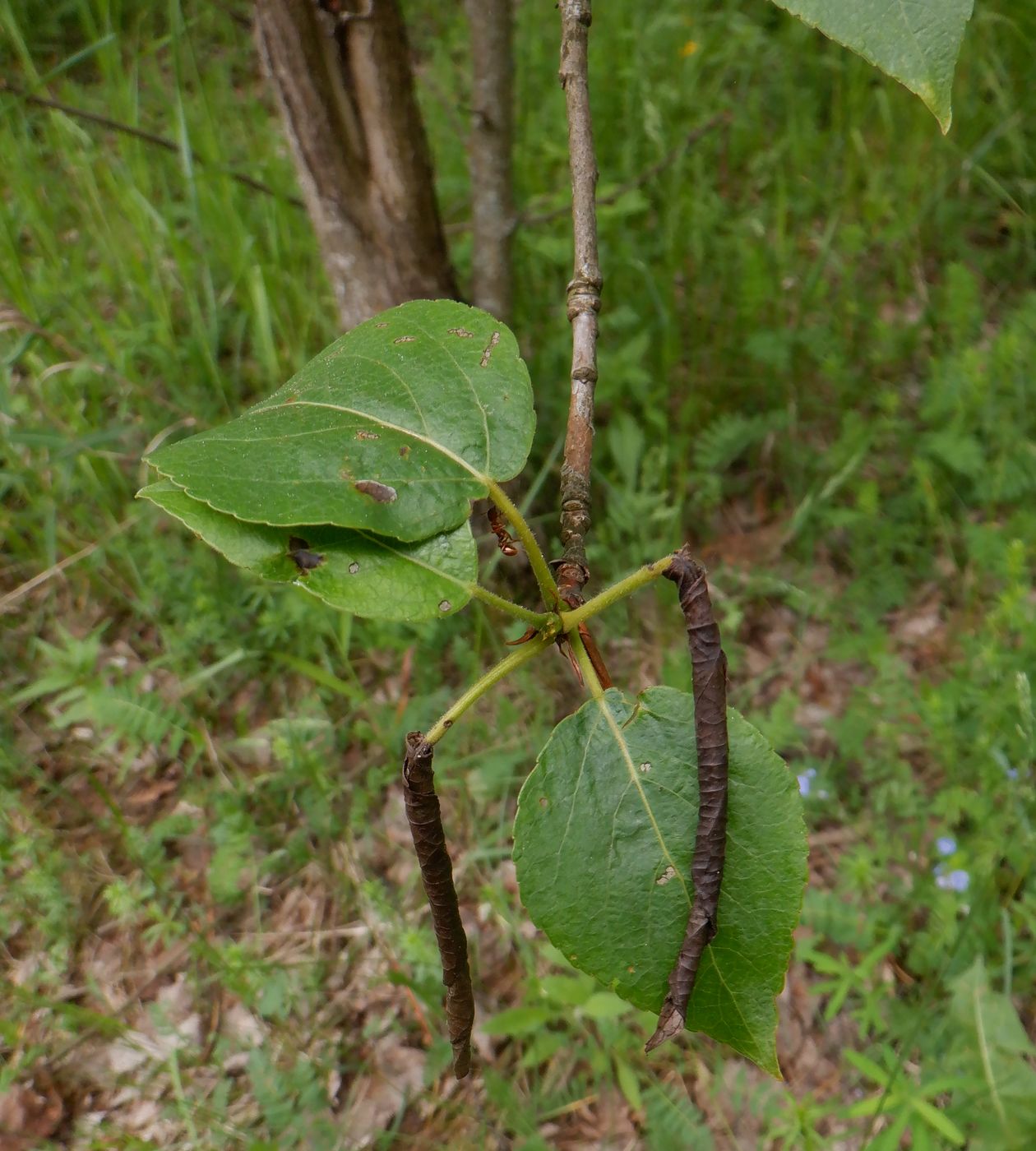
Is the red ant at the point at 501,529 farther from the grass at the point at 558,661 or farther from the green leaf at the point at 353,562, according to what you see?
the grass at the point at 558,661

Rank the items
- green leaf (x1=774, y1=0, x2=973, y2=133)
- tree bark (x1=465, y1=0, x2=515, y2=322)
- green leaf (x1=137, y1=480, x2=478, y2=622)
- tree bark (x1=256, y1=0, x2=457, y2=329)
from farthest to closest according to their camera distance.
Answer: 1. tree bark (x1=465, y1=0, x2=515, y2=322)
2. tree bark (x1=256, y1=0, x2=457, y2=329)
3. green leaf (x1=137, y1=480, x2=478, y2=622)
4. green leaf (x1=774, y1=0, x2=973, y2=133)

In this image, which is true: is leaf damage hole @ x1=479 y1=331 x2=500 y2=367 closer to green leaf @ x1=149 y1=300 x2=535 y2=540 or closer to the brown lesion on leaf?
green leaf @ x1=149 y1=300 x2=535 y2=540

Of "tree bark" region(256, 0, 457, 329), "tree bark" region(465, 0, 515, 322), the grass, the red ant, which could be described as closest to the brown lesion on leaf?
the red ant

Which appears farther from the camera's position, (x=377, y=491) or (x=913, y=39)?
(x=377, y=491)

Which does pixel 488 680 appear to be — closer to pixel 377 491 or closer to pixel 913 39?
pixel 377 491

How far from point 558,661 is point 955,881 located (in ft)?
3.35

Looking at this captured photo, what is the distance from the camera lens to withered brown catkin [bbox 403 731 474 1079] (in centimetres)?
55

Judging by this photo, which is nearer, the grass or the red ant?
the red ant

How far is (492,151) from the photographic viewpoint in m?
→ 1.85

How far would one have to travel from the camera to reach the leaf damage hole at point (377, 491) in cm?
63

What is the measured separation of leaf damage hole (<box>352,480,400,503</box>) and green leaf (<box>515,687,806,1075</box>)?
0.73ft

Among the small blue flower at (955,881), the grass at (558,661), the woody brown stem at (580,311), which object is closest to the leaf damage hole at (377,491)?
the woody brown stem at (580,311)

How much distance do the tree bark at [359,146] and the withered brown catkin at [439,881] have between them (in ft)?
4.41

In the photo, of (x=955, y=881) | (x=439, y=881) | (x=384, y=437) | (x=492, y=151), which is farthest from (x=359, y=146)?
(x=955, y=881)
